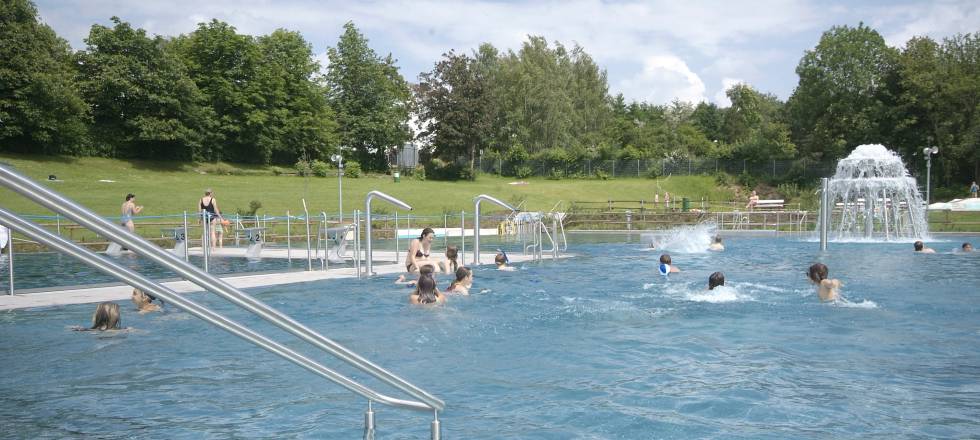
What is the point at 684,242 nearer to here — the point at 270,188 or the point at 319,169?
the point at 270,188

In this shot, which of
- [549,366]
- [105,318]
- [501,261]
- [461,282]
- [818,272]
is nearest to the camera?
[549,366]

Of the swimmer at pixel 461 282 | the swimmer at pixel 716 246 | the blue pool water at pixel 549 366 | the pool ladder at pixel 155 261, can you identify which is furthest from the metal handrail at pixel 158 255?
the swimmer at pixel 716 246

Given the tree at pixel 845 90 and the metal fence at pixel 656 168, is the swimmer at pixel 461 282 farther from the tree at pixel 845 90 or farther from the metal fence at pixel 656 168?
the tree at pixel 845 90

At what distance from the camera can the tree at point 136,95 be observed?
5397 cm

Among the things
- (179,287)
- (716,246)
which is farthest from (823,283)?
(179,287)

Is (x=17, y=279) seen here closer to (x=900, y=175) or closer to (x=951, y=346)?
(x=951, y=346)

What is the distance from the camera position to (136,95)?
54562 millimetres

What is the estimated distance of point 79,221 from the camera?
8.70 ft

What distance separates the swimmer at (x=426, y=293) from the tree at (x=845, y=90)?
54.0 m

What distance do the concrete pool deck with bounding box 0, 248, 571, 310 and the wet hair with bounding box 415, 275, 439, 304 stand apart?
3859mm

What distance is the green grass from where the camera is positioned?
41.5 metres

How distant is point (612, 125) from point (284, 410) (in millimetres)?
→ 75669

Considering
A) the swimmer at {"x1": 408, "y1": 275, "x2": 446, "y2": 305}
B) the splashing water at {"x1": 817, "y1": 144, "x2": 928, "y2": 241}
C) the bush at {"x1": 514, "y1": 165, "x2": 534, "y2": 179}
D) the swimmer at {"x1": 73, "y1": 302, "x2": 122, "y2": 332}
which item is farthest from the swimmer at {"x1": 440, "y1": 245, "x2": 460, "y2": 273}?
the bush at {"x1": 514, "y1": 165, "x2": 534, "y2": 179}

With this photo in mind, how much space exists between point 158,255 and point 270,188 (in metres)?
48.6
